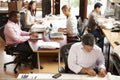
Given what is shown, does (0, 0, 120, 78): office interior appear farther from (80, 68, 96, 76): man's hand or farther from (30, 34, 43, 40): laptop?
(80, 68, 96, 76): man's hand

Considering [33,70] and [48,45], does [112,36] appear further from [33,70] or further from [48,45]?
[33,70]

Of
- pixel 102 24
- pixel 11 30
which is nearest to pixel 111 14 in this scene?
pixel 102 24

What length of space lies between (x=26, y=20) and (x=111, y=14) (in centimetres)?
231

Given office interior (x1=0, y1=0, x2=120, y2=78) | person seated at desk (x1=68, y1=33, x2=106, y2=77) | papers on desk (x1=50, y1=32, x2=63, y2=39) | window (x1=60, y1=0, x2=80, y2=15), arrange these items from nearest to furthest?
1. person seated at desk (x1=68, y1=33, x2=106, y2=77)
2. papers on desk (x1=50, y1=32, x2=63, y2=39)
3. office interior (x1=0, y1=0, x2=120, y2=78)
4. window (x1=60, y1=0, x2=80, y2=15)

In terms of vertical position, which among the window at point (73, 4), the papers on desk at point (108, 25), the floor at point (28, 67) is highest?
the window at point (73, 4)

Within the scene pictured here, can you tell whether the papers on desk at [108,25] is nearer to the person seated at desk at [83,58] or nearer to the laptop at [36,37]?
the laptop at [36,37]

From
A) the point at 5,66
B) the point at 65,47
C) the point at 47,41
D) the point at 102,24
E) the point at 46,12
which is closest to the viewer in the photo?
the point at 65,47

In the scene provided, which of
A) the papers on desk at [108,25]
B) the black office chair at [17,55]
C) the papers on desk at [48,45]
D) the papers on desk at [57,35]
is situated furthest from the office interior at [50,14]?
the papers on desk at [48,45]

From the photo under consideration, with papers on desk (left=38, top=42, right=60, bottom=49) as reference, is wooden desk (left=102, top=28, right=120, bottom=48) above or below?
above

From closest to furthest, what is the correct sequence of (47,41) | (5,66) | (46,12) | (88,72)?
1. (88,72)
2. (47,41)
3. (5,66)
4. (46,12)

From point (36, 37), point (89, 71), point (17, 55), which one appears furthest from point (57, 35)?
point (89, 71)

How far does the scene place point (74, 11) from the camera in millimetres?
7637

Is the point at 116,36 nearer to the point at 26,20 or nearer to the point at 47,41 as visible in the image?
the point at 47,41

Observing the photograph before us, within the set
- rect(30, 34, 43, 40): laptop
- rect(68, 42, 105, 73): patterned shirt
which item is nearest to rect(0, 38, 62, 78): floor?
rect(30, 34, 43, 40): laptop
